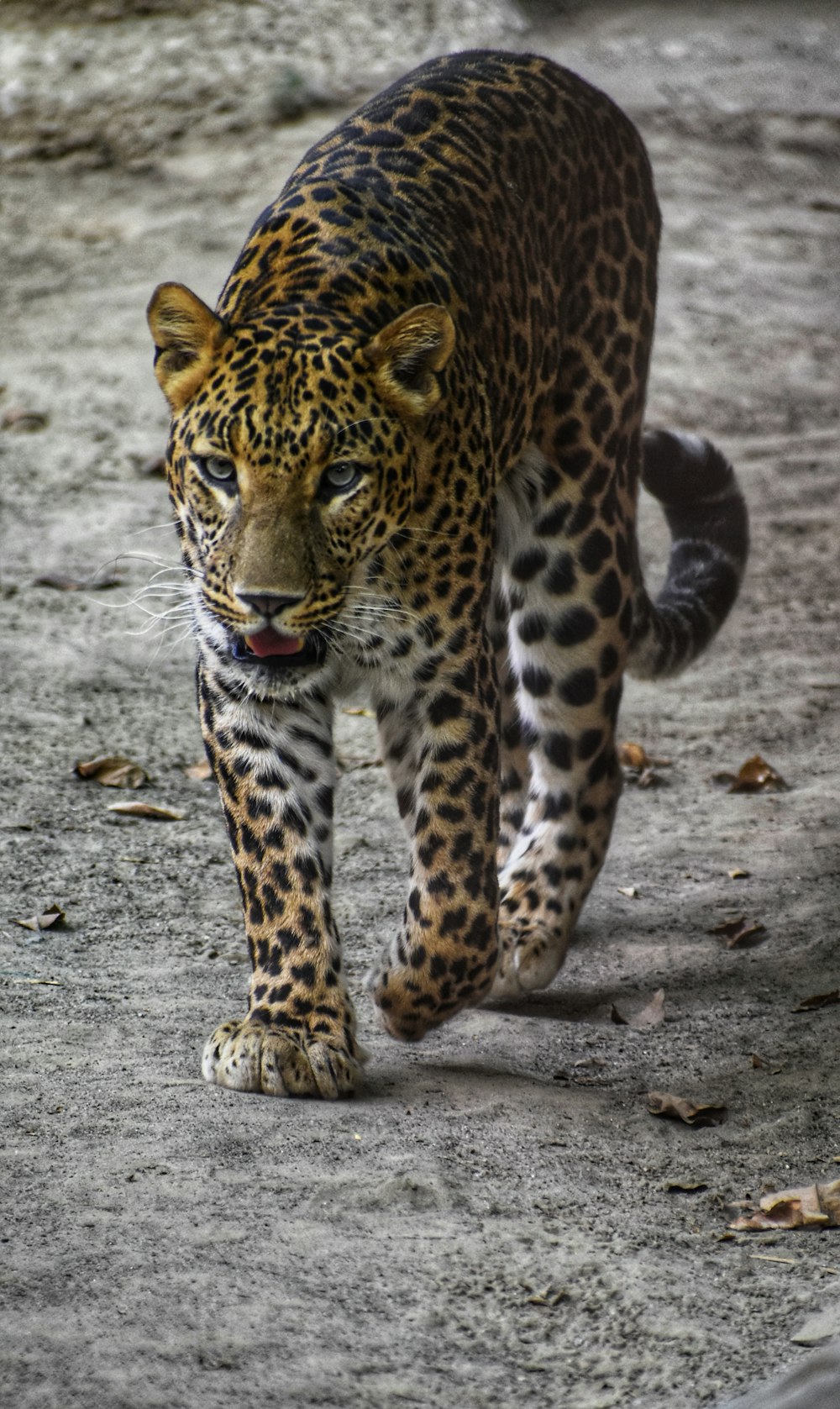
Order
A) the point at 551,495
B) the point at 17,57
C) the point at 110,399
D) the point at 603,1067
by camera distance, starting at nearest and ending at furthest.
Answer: the point at 603,1067, the point at 551,495, the point at 110,399, the point at 17,57

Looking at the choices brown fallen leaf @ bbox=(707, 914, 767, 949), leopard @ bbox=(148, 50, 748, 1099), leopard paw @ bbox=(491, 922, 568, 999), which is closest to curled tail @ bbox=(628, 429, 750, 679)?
leopard @ bbox=(148, 50, 748, 1099)

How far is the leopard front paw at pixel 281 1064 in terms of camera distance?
13.5ft

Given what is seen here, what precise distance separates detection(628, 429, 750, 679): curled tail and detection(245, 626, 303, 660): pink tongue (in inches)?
85.9

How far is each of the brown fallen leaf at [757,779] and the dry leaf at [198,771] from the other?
6.40 ft

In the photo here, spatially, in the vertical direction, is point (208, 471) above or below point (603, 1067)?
above

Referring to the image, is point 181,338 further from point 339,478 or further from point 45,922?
point 45,922

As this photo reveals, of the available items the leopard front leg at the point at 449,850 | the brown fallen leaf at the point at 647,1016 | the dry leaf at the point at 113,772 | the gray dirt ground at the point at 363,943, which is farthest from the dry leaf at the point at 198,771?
the leopard front leg at the point at 449,850

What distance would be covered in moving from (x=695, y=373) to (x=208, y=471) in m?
6.65

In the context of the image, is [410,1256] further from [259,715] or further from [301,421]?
[301,421]

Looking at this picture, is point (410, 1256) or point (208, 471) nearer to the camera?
point (410, 1256)

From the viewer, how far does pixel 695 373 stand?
1024cm

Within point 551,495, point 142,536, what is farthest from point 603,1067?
point 142,536

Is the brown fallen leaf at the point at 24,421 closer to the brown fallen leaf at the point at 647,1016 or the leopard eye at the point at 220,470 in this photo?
the brown fallen leaf at the point at 647,1016

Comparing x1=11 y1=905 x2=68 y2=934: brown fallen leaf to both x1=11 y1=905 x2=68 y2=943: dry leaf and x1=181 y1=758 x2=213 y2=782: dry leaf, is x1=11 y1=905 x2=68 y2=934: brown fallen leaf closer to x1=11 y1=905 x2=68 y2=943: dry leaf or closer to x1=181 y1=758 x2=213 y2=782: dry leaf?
x1=11 y1=905 x2=68 y2=943: dry leaf
